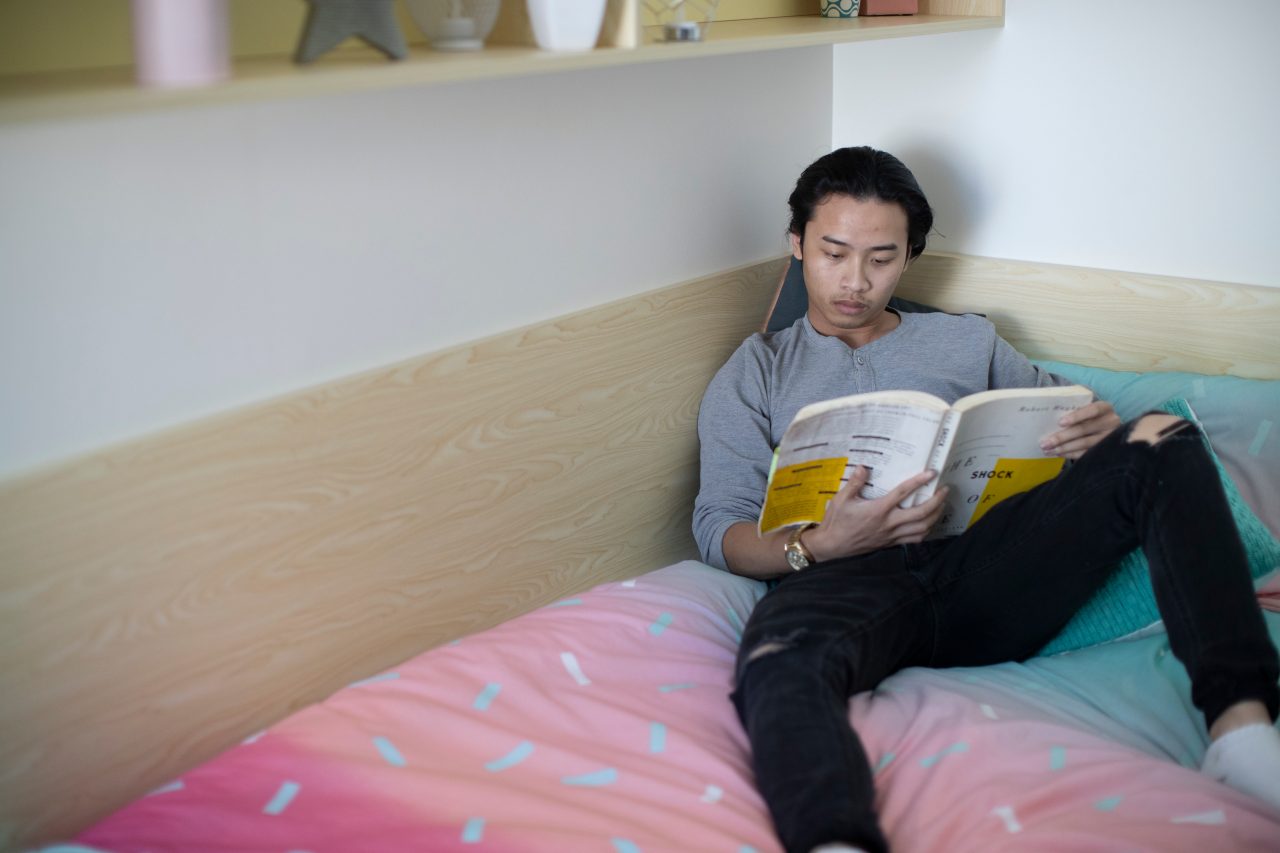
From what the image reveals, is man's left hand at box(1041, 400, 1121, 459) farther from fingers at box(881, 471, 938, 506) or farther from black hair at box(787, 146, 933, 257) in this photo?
black hair at box(787, 146, 933, 257)

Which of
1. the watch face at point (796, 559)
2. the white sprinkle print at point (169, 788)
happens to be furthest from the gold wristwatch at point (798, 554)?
the white sprinkle print at point (169, 788)

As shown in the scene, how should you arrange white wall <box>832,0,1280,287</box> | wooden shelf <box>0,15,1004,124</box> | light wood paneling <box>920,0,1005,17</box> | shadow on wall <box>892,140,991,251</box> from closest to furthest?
wooden shelf <box>0,15,1004,124</box> < white wall <box>832,0,1280,287</box> < light wood paneling <box>920,0,1005,17</box> < shadow on wall <box>892,140,991,251</box>

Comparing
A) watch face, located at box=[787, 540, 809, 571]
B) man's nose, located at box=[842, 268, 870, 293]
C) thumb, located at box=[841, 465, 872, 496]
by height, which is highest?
man's nose, located at box=[842, 268, 870, 293]

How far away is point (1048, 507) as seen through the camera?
145 centimetres

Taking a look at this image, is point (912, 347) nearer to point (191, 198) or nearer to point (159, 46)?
point (191, 198)

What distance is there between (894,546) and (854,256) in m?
0.43

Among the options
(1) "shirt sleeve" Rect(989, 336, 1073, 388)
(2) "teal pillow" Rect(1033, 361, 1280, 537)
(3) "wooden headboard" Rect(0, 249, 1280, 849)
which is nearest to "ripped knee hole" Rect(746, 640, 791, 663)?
(3) "wooden headboard" Rect(0, 249, 1280, 849)

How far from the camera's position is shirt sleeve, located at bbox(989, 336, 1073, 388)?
1.79 meters

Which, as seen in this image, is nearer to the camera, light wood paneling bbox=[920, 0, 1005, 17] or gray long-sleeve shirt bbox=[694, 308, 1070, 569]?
Answer: gray long-sleeve shirt bbox=[694, 308, 1070, 569]

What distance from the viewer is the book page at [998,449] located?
1427 mm

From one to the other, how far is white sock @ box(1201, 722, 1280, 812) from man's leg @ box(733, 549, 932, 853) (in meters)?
0.36

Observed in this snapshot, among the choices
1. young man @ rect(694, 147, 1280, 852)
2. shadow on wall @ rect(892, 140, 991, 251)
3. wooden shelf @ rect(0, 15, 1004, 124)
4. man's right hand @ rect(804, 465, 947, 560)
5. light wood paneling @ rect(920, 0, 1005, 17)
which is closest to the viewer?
wooden shelf @ rect(0, 15, 1004, 124)

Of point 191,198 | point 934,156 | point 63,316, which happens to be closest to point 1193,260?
point 934,156

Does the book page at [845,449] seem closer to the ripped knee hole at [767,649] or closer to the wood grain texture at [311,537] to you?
the ripped knee hole at [767,649]
